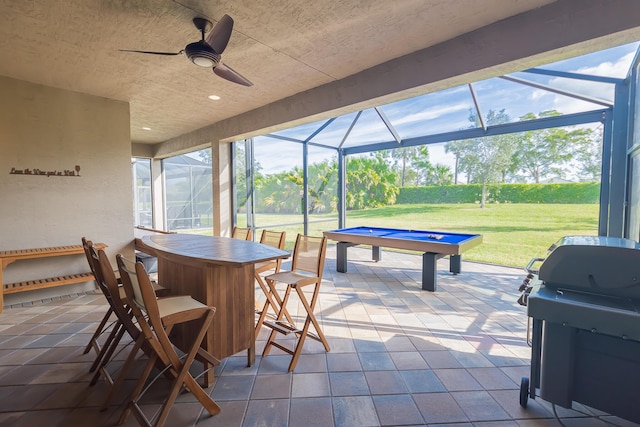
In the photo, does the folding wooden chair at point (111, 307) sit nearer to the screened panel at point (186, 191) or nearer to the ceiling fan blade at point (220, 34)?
the ceiling fan blade at point (220, 34)

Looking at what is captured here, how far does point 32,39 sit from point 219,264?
9.66ft

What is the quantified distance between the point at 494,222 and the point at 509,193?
745mm

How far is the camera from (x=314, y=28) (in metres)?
2.52

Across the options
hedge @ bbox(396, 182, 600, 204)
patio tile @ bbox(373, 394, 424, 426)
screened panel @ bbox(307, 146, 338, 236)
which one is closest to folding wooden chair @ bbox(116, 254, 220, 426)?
patio tile @ bbox(373, 394, 424, 426)

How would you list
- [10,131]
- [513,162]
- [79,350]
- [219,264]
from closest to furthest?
[219,264], [79,350], [10,131], [513,162]

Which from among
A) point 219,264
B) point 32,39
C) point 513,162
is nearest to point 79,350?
point 219,264

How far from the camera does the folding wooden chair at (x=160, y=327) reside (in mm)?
1438

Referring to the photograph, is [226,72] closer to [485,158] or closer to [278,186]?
[278,186]

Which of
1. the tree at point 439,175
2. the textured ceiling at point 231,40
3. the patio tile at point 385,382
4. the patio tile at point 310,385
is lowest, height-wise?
the patio tile at point 310,385

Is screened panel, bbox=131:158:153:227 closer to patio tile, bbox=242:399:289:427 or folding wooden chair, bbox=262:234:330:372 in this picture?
folding wooden chair, bbox=262:234:330:372

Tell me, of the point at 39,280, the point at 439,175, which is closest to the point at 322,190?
the point at 439,175

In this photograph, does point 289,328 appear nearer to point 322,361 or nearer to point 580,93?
point 322,361

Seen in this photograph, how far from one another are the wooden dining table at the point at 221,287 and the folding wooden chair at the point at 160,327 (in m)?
0.25

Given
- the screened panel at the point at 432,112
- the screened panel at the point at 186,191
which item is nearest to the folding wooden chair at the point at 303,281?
the screened panel at the point at 432,112
